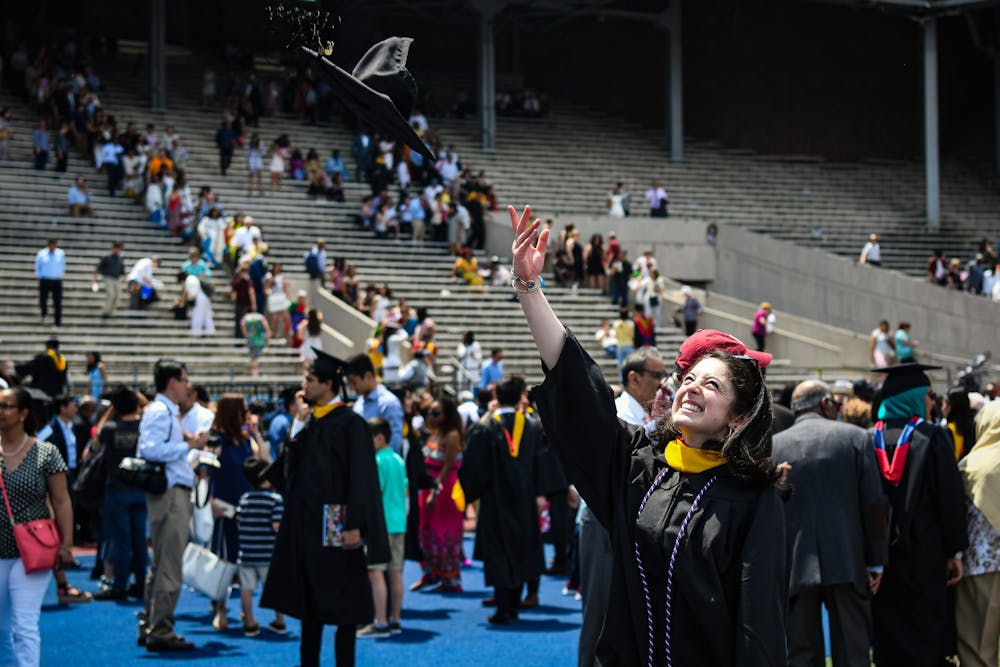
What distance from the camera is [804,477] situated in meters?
7.57

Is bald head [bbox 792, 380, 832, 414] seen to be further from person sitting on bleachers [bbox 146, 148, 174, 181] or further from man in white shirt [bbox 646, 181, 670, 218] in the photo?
man in white shirt [bbox 646, 181, 670, 218]

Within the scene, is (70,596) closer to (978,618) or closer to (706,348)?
(978,618)

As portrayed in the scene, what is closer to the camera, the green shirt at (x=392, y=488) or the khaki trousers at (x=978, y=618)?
the khaki trousers at (x=978, y=618)

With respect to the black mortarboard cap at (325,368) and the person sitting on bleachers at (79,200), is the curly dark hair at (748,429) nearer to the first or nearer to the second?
the black mortarboard cap at (325,368)

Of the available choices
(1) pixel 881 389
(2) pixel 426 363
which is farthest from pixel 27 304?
(1) pixel 881 389

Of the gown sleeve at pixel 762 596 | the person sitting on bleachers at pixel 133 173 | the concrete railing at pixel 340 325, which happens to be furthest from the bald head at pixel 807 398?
the person sitting on bleachers at pixel 133 173

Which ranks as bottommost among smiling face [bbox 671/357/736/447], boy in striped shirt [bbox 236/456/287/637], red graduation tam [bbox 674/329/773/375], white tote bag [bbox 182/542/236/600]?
white tote bag [bbox 182/542/236/600]

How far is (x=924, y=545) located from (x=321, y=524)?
348 cm

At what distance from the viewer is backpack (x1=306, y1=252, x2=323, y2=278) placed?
26516 millimetres

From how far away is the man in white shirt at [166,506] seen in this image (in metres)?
9.74

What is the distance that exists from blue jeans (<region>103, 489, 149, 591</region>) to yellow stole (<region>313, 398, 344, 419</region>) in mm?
4260

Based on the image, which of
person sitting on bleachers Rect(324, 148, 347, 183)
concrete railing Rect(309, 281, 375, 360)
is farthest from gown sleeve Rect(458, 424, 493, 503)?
person sitting on bleachers Rect(324, 148, 347, 183)

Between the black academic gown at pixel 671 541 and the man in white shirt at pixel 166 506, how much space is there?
6179mm

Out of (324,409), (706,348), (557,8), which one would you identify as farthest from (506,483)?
(557,8)
